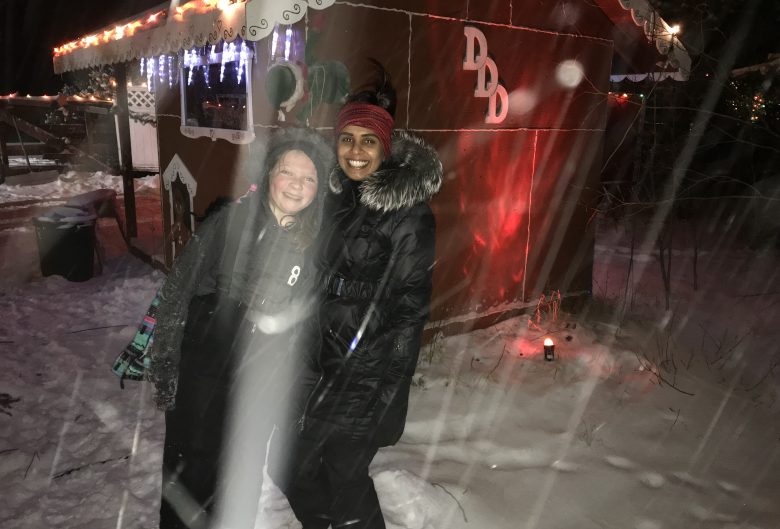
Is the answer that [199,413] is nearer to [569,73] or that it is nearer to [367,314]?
[367,314]

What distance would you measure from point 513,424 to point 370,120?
2783 millimetres

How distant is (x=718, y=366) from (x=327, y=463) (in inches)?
181

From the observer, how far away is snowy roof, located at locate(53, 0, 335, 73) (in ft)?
12.4

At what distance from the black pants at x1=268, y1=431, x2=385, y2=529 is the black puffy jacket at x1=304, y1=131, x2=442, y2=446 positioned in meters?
0.10

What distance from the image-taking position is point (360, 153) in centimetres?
263

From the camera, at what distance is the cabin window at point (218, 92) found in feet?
17.2

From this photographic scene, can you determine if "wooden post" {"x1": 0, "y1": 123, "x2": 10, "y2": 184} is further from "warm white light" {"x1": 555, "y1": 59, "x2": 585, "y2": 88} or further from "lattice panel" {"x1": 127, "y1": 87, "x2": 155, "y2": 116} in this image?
"warm white light" {"x1": 555, "y1": 59, "x2": 585, "y2": 88}

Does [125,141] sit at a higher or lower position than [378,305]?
lower

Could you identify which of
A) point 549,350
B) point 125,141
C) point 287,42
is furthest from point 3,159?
point 549,350

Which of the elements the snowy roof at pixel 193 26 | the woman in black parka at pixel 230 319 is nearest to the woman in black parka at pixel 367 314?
the woman in black parka at pixel 230 319

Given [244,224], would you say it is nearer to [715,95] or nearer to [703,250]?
[715,95]

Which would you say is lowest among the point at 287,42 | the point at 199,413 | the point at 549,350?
the point at 549,350

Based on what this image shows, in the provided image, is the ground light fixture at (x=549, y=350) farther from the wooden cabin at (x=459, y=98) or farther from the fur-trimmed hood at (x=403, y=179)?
the fur-trimmed hood at (x=403, y=179)

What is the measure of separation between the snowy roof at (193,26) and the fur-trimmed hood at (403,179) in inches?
66.7
